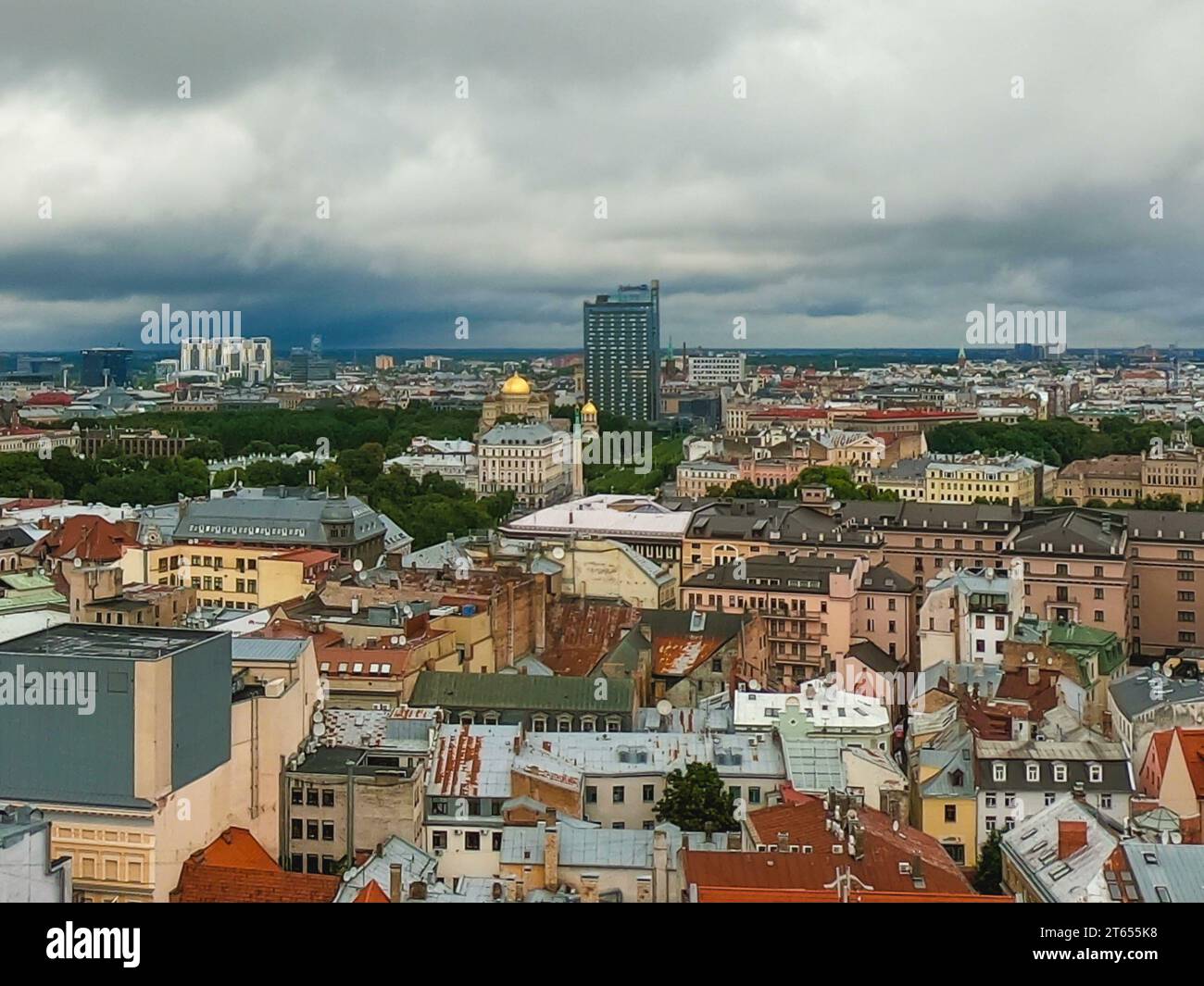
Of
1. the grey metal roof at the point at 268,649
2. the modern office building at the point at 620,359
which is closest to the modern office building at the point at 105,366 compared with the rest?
the modern office building at the point at 620,359

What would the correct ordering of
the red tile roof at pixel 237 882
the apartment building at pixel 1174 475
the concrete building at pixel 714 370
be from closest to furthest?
the red tile roof at pixel 237 882 < the apartment building at pixel 1174 475 < the concrete building at pixel 714 370

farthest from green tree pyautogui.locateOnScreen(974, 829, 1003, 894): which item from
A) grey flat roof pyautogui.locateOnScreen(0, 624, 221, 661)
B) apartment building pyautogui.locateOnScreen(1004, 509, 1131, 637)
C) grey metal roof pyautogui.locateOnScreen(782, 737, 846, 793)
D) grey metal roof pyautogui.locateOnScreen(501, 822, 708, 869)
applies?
apartment building pyautogui.locateOnScreen(1004, 509, 1131, 637)

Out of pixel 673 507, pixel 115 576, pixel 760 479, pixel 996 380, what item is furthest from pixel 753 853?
pixel 996 380

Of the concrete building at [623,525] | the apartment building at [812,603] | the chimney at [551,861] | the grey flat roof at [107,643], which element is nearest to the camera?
the grey flat roof at [107,643]

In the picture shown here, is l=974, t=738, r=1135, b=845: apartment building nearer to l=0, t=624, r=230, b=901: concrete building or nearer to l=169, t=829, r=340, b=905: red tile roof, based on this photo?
l=169, t=829, r=340, b=905: red tile roof

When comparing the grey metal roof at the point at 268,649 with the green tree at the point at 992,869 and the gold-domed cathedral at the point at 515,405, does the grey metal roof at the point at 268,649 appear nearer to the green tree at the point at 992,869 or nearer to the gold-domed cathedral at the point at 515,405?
the green tree at the point at 992,869

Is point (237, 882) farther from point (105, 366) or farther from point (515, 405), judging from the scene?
point (105, 366)
